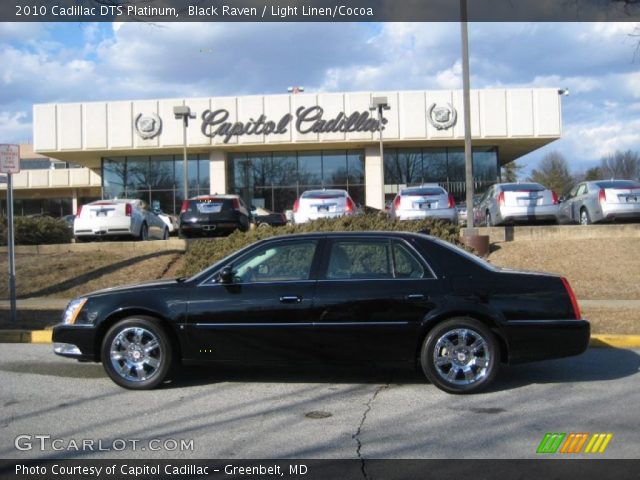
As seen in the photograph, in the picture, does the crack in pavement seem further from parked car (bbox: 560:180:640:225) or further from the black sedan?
parked car (bbox: 560:180:640:225)

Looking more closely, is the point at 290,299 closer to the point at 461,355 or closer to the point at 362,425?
the point at 362,425

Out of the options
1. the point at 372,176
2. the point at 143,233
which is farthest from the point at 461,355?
the point at 372,176

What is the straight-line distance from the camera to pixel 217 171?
121ft

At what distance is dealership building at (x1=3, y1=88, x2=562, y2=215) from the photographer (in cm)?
3466

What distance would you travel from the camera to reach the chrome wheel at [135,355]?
6645 millimetres

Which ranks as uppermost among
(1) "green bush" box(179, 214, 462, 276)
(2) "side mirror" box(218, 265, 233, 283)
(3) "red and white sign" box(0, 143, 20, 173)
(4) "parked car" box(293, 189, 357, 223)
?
(3) "red and white sign" box(0, 143, 20, 173)

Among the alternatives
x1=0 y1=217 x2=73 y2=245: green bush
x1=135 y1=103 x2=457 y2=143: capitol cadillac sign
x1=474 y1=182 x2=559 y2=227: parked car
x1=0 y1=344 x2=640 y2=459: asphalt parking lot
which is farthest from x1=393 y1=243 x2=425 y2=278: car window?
x1=135 y1=103 x2=457 y2=143: capitol cadillac sign

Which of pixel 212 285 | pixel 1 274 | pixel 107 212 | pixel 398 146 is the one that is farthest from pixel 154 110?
pixel 212 285

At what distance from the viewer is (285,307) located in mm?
6512

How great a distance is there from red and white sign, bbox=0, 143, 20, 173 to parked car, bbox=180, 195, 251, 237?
758 cm

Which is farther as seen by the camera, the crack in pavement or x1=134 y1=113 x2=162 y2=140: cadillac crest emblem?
x1=134 y1=113 x2=162 y2=140: cadillac crest emblem

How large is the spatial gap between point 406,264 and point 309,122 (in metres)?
28.7

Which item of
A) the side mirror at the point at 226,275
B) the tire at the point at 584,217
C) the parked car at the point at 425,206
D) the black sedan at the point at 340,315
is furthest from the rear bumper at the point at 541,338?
the tire at the point at 584,217

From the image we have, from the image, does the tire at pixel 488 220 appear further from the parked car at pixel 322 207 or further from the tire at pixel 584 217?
the parked car at pixel 322 207
